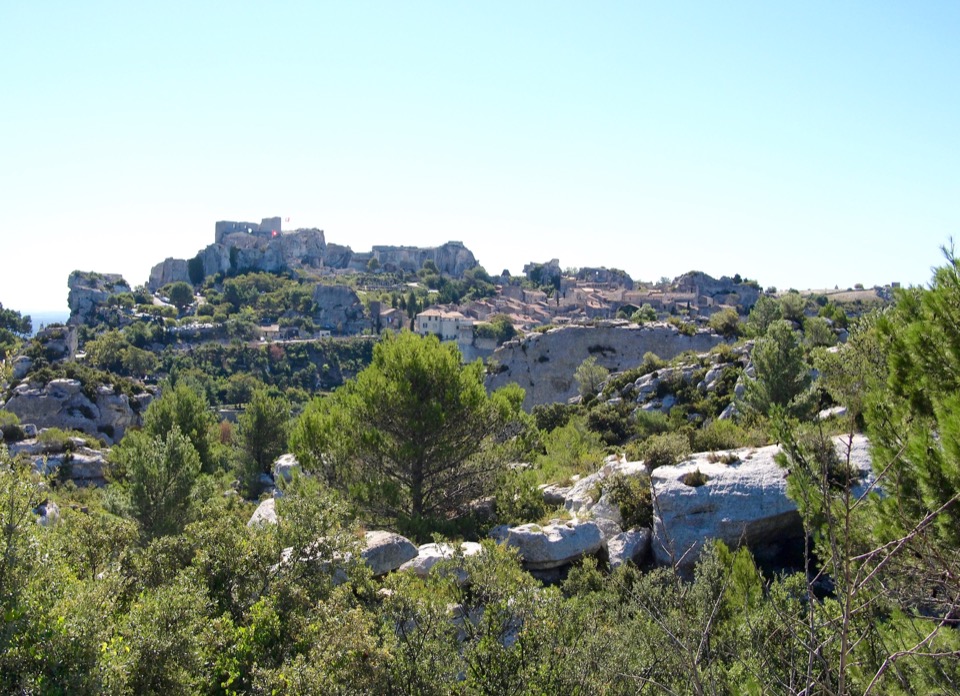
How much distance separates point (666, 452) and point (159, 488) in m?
11.5

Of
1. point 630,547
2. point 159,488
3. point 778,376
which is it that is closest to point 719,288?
point 778,376

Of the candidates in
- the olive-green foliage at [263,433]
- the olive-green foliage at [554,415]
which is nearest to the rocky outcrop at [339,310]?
the olive-green foliage at [263,433]

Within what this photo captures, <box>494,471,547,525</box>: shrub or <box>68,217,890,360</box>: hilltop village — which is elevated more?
<box>68,217,890,360</box>: hilltop village

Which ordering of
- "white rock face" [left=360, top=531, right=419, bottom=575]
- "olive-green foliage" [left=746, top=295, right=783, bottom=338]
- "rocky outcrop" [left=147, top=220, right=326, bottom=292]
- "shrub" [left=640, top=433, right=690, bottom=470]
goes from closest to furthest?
"white rock face" [left=360, top=531, right=419, bottom=575] < "shrub" [left=640, top=433, right=690, bottom=470] < "olive-green foliage" [left=746, top=295, right=783, bottom=338] < "rocky outcrop" [left=147, top=220, right=326, bottom=292]

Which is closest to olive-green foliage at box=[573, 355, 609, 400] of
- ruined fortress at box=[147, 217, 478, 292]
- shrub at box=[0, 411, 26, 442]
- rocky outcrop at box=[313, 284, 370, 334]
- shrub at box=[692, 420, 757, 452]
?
shrub at box=[692, 420, 757, 452]

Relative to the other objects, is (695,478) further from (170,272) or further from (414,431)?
(170,272)

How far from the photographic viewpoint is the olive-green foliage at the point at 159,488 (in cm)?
1612

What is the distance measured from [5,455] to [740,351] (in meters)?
26.6

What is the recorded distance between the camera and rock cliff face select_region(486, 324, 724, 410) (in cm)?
4281

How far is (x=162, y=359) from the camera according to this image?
230 ft

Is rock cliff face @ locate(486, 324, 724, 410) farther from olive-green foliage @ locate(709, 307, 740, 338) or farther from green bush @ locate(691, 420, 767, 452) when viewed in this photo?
green bush @ locate(691, 420, 767, 452)

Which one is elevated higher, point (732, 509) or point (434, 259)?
point (434, 259)

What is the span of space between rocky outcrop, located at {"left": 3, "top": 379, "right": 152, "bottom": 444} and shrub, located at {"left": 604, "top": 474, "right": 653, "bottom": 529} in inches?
1195

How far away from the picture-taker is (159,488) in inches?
655
